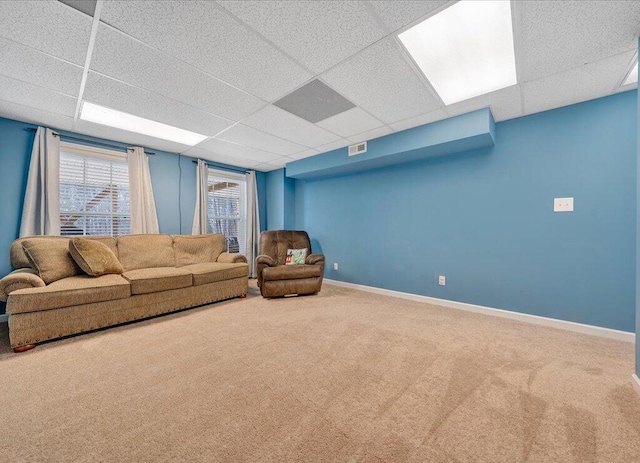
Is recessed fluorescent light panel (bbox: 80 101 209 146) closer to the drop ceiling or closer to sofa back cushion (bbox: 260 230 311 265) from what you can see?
the drop ceiling

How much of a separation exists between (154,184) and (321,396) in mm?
4067

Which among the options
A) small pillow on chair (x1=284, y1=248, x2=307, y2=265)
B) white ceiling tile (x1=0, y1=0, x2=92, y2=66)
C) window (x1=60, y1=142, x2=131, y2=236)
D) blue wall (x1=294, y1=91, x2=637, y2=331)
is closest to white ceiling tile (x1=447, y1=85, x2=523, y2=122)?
blue wall (x1=294, y1=91, x2=637, y2=331)

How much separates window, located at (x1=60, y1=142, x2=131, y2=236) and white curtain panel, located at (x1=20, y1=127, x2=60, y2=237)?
0.20 metres

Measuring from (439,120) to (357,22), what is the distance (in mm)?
1870

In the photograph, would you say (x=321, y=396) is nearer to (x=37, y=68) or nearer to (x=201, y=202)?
(x=37, y=68)

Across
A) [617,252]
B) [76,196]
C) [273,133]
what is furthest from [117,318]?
[617,252]

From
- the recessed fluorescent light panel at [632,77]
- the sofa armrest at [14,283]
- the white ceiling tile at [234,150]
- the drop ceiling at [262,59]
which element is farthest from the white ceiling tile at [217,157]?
the recessed fluorescent light panel at [632,77]

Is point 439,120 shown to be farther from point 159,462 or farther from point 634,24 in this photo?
point 159,462

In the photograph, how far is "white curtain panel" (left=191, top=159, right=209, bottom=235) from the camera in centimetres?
444

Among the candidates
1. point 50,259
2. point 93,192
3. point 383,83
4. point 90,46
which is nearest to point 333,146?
point 383,83

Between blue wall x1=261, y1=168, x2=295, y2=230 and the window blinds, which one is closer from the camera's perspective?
the window blinds

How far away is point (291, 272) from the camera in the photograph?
12.1 ft

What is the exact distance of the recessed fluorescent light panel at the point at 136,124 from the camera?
9.04 ft

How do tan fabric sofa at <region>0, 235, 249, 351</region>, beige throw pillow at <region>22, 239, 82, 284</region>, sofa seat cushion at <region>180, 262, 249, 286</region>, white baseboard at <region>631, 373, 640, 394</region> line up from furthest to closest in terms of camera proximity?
sofa seat cushion at <region>180, 262, 249, 286</region>
beige throw pillow at <region>22, 239, 82, 284</region>
tan fabric sofa at <region>0, 235, 249, 351</region>
white baseboard at <region>631, 373, 640, 394</region>
